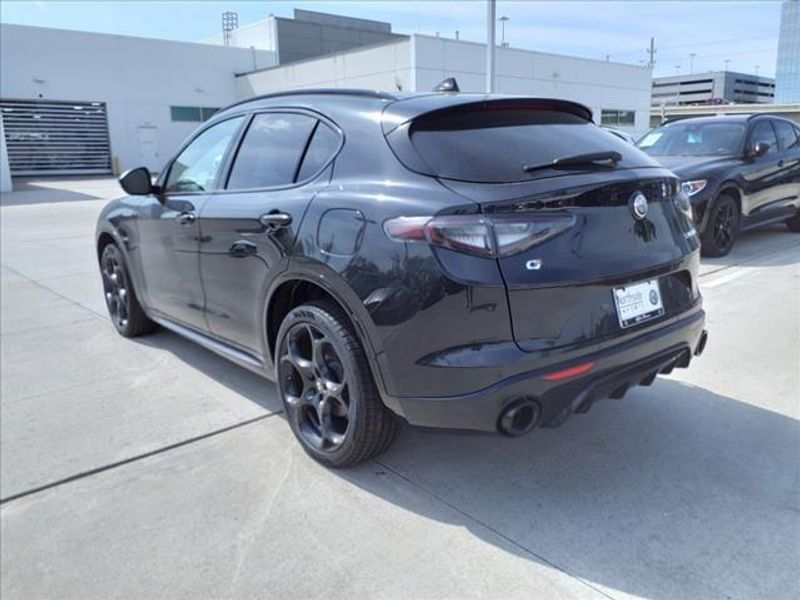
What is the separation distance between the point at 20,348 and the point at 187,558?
348 centimetres

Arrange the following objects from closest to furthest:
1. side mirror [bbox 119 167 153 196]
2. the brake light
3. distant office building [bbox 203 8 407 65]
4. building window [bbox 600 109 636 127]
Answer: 1. the brake light
2. side mirror [bbox 119 167 153 196]
3. building window [bbox 600 109 636 127]
4. distant office building [bbox 203 8 407 65]

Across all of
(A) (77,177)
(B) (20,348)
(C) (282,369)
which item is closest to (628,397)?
(C) (282,369)

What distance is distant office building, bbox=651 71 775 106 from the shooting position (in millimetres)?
114312

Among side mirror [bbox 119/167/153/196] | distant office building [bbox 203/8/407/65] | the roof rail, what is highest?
distant office building [bbox 203/8/407/65]

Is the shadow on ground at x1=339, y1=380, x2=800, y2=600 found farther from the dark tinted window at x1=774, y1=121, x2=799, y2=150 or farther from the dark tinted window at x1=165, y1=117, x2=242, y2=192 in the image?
the dark tinted window at x1=774, y1=121, x2=799, y2=150

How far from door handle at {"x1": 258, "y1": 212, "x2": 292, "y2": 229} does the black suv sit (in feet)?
19.9

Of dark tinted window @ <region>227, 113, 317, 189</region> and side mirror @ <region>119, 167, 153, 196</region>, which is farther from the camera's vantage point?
side mirror @ <region>119, 167, 153, 196</region>

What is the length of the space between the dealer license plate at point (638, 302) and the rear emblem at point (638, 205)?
28 centimetres

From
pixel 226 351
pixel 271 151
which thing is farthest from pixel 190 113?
pixel 271 151

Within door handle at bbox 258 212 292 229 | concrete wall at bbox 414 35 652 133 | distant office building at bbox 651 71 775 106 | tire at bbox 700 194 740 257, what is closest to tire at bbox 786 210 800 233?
tire at bbox 700 194 740 257

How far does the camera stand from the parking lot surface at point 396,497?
2391mm

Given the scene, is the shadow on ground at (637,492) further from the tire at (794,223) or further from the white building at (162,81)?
the white building at (162,81)

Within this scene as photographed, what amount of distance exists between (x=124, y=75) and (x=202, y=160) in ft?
115

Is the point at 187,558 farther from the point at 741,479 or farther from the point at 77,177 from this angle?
the point at 77,177
